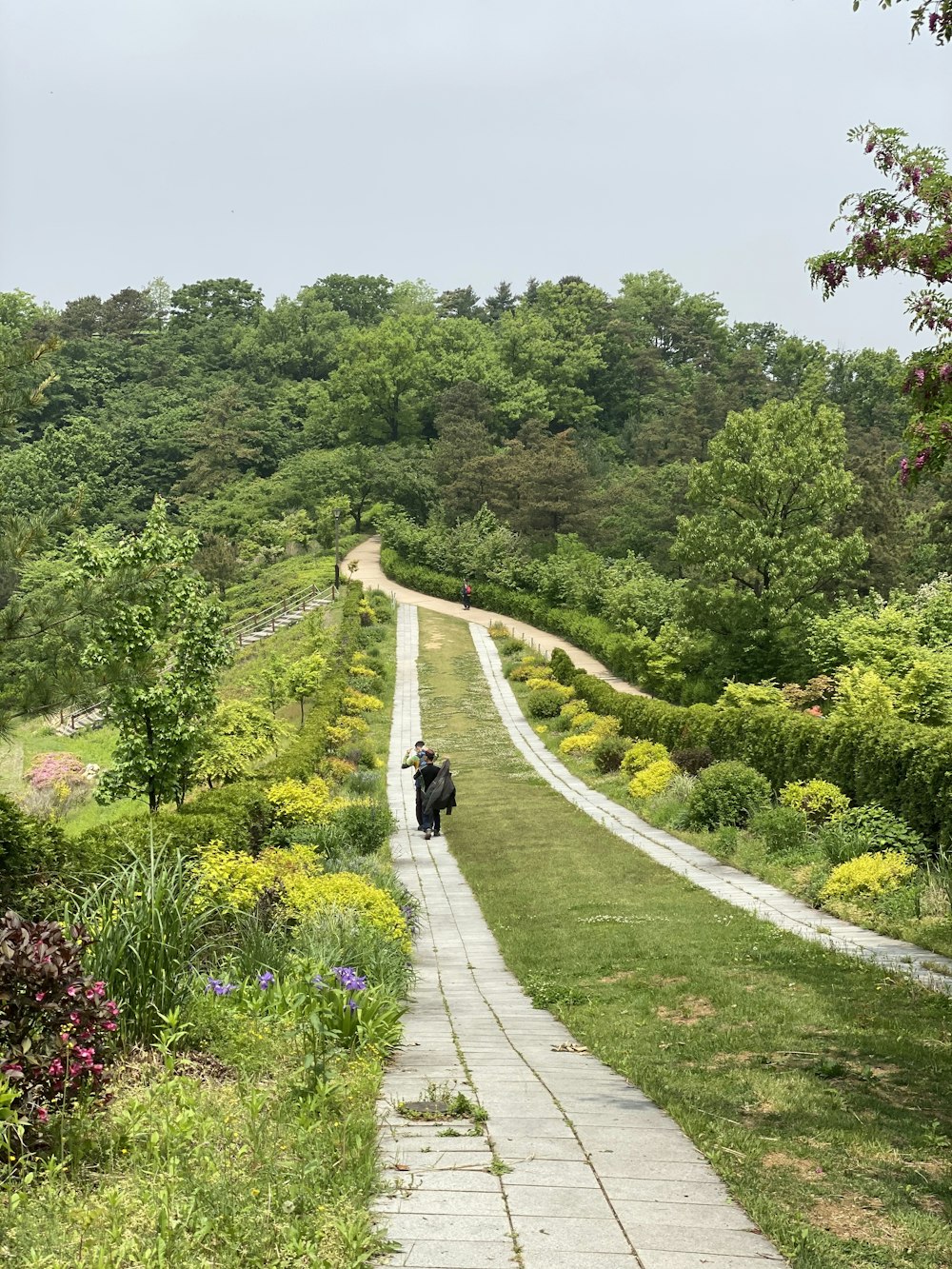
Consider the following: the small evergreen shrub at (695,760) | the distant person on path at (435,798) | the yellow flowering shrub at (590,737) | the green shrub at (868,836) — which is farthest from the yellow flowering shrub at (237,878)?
the yellow flowering shrub at (590,737)

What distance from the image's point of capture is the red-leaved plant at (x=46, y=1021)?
484 cm

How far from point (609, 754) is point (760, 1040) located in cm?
1852

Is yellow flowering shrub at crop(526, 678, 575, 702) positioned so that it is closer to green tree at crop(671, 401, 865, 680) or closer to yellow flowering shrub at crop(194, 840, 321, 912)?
Answer: green tree at crop(671, 401, 865, 680)

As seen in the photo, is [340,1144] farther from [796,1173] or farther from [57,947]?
[796,1173]

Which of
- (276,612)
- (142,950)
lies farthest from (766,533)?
(142,950)

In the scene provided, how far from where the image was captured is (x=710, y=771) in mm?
19219

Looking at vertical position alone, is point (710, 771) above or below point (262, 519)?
below

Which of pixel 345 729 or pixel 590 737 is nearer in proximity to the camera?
pixel 590 737

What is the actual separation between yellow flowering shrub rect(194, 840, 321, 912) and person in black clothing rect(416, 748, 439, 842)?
902cm

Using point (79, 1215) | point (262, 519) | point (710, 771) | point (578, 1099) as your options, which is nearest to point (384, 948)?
point (578, 1099)

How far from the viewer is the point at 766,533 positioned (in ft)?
115

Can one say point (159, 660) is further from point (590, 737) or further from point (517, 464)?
point (517, 464)

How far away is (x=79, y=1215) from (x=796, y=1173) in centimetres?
310

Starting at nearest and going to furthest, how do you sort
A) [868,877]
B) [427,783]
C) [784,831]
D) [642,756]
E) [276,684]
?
[868,877], [784,831], [427,783], [642,756], [276,684]
